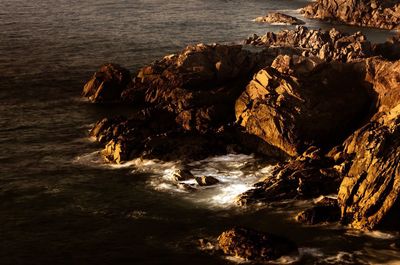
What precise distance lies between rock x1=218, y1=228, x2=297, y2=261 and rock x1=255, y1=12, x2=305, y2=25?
4234 inches

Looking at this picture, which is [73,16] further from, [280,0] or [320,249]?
[320,249]

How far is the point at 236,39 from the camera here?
413ft

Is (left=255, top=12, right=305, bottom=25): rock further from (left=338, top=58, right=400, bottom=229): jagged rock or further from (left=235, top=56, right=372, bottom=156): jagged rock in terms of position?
(left=338, top=58, right=400, bottom=229): jagged rock

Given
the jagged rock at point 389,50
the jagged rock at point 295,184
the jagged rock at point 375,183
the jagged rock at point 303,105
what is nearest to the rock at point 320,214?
the jagged rock at point 375,183

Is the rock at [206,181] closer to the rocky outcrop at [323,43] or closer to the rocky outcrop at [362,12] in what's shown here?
the rocky outcrop at [323,43]

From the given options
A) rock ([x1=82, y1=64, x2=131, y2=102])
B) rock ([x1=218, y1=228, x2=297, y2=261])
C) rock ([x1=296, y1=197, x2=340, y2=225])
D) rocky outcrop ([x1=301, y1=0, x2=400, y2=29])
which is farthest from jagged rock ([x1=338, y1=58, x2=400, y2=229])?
rocky outcrop ([x1=301, y1=0, x2=400, y2=29])

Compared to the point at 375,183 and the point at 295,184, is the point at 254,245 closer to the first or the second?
the point at 295,184

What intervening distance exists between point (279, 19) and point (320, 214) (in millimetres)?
104203

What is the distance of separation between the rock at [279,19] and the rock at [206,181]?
95376mm

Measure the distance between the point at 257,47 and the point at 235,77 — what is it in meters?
41.5

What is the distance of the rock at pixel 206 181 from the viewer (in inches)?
2243

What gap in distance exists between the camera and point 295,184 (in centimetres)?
5412

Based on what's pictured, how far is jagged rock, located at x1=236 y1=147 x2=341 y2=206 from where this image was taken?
174ft

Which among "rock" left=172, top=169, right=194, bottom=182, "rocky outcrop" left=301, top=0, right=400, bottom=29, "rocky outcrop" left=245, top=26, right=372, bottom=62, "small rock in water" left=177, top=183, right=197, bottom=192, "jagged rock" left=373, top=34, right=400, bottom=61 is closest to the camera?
"small rock in water" left=177, top=183, right=197, bottom=192
